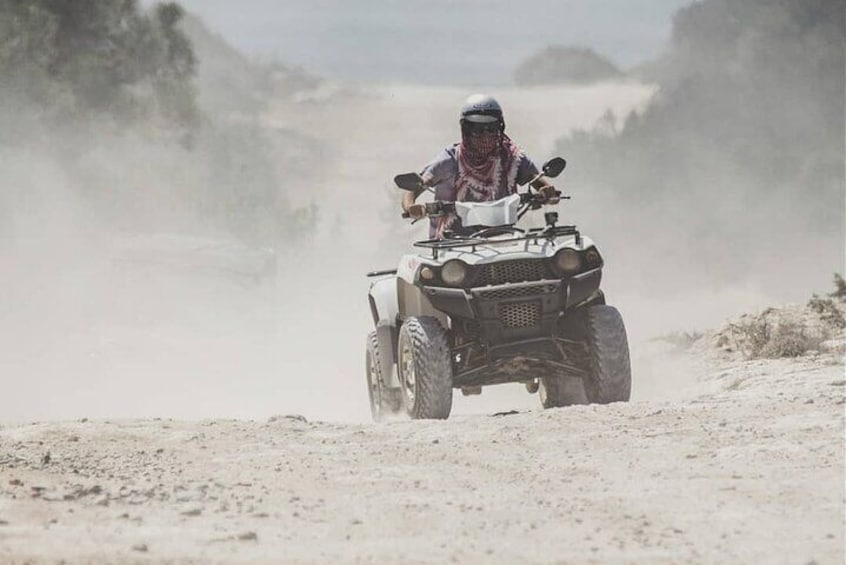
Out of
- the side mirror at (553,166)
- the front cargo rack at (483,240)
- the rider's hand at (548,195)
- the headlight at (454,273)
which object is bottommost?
the headlight at (454,273)

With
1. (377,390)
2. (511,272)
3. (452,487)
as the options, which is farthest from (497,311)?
(452,487)

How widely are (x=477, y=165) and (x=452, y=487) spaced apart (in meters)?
4.82

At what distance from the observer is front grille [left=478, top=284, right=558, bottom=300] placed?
11.5 meters

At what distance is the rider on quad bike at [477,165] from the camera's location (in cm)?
1268

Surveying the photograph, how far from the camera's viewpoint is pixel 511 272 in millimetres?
11633

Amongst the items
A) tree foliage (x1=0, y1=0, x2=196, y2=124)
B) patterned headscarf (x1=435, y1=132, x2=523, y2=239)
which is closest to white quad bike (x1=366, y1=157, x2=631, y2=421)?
patterned headscarf (x1=435, y1=132, x2=523, y2=239)

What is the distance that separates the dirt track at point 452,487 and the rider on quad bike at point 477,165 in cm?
214

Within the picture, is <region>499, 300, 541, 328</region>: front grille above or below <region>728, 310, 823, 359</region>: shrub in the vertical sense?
below

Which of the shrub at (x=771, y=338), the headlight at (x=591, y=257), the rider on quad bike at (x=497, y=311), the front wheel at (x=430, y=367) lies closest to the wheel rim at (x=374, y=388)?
the rider on quad bike at (x=497, y=311)

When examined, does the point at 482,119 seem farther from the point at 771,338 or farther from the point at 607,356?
the point at 771,338

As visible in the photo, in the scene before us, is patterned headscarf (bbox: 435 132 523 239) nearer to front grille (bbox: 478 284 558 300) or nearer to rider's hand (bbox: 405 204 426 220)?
rider's hand (bbox: 405 204 426 220)

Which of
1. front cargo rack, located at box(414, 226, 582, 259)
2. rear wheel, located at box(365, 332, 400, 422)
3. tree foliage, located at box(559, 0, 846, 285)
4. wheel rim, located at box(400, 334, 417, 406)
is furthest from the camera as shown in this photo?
tree foliage, located at box(559, 0, 846, 285)

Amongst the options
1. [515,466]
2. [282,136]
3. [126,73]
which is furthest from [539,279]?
[282,136]

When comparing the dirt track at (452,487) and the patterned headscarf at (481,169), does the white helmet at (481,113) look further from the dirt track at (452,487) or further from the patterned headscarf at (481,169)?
the dirt track at (452,487)
